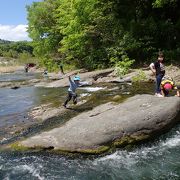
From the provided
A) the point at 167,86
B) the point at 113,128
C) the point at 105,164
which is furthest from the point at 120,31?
the point at 105,164

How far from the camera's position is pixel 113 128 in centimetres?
1108

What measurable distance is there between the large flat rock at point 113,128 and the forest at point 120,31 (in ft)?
53.0

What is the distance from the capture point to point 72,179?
9.05 meters

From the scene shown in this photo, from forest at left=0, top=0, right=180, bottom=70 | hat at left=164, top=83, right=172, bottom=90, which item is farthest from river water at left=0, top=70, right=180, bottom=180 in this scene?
forest at left=0, top=0, right=180, bottom=70

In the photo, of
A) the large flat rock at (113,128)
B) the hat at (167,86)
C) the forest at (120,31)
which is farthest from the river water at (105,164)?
the forest at (120,31)

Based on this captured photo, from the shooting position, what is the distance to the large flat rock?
10.7 meters

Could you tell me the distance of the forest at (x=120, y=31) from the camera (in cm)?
3069

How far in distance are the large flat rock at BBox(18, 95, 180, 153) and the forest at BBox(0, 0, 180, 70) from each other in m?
16.2

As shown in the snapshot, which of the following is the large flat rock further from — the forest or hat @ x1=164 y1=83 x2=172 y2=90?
the forest

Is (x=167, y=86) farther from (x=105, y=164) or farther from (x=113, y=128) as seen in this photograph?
(x=105, y=164)

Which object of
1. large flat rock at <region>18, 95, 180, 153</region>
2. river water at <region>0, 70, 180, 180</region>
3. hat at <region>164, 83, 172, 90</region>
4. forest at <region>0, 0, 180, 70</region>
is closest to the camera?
river water at <region>0, 70, 180, 180</region>

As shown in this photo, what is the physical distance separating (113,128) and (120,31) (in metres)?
22.7

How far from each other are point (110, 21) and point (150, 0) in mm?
4514

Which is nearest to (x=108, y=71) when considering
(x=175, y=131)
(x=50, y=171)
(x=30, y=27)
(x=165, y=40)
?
(x=165, y=40)
